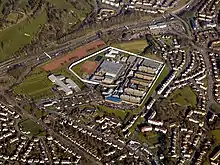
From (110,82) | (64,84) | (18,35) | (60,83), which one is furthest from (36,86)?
(18,35)

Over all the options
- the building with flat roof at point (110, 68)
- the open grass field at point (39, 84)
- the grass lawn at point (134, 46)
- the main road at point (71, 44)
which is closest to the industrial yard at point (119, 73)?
the building with flat roof at point (110, 68)

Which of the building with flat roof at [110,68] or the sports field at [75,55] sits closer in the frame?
the building with flat roof at [110,68]

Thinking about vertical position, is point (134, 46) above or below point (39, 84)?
above

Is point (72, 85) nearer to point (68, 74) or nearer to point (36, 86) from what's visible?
point (68, 74)

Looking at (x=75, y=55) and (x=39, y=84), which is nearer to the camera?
(x=39, y=84)

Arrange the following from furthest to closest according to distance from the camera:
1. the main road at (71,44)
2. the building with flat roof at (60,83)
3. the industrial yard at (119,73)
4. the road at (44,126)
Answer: the main road at (71,44) → the building with flat roof at (60,83) → the industrial yard at (119,73) → the road at (44,126)

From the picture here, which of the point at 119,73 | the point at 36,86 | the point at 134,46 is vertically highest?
the point at 134,46

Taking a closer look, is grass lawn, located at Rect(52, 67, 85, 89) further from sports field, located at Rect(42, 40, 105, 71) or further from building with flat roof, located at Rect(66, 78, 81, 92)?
Result: sports field, located at Rect(42, 40, 105, 71)

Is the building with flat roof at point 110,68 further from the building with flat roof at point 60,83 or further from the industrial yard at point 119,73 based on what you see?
the building with flat roof at point 60,83

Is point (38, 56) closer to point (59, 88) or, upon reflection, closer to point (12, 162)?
point (59, 88)
